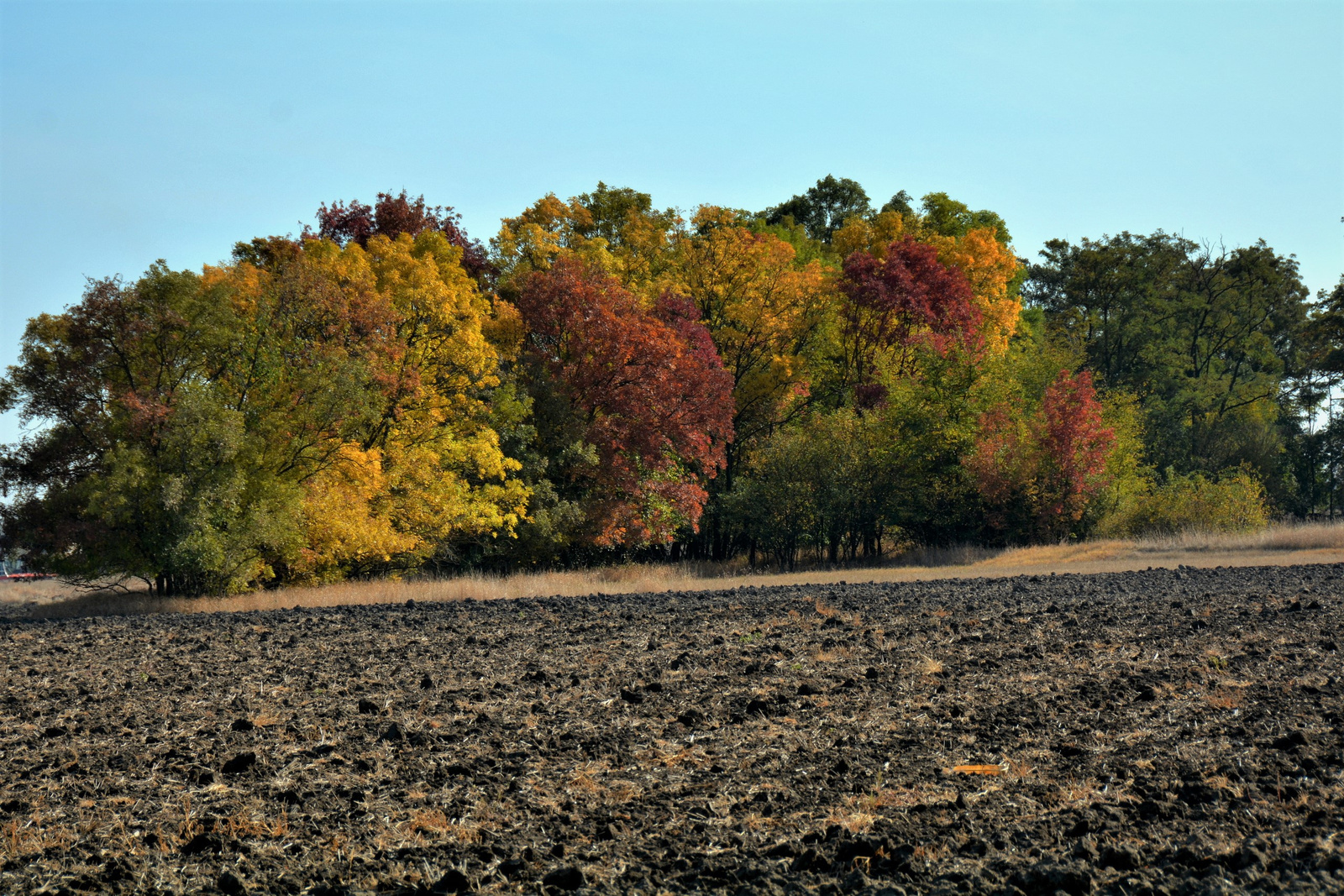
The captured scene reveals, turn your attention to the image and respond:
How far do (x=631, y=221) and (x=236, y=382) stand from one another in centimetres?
1937

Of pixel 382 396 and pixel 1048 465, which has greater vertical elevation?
pixel 382 396

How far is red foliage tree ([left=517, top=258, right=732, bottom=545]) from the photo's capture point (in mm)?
32531

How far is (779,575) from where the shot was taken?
30531 mm

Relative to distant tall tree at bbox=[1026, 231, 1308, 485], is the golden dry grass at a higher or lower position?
lower

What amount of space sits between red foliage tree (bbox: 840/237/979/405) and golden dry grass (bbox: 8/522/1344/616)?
913 centimetres

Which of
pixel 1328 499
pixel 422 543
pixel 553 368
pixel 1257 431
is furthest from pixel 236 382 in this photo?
pixel 1328 499

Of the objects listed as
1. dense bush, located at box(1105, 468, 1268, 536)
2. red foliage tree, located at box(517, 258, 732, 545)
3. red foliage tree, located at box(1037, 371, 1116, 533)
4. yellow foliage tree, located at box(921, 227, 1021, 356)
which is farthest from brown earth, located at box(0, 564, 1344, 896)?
yellow foliage tree, located at box(921, 227, 1021, 356)

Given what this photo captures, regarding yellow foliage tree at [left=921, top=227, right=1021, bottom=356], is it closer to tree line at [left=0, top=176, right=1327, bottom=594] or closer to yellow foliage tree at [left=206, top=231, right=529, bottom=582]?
tree line at [left=0, top=176, right=1327, bottom=594]

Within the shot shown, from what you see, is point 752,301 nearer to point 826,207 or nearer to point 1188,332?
point 826,207

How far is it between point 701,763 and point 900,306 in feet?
111

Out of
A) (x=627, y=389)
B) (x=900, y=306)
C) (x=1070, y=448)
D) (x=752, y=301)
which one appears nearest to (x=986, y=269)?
(x=900, y=306)

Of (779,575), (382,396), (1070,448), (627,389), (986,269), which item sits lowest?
(779,575)

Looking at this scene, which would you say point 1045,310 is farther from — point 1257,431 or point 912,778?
point 912,778

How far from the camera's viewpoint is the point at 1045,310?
63.4m
